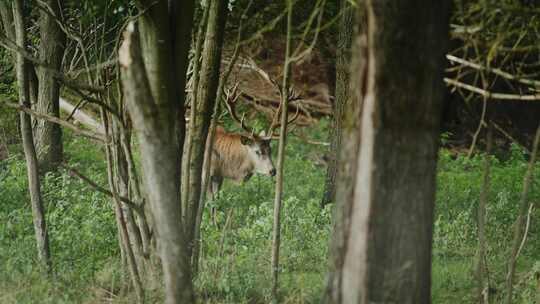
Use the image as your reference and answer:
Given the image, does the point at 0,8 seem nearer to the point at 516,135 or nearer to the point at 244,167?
the point at 244,167

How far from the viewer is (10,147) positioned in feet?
53.1

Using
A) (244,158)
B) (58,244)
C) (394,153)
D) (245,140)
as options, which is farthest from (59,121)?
(244,158)

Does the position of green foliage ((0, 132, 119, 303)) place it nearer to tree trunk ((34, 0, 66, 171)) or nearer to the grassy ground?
the grassy ground

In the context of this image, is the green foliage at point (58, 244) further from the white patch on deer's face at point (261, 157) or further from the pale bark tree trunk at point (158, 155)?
the white patch on deer's face at point (261, 157)

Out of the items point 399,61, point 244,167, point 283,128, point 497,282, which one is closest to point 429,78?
point 399,61

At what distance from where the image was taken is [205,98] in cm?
735

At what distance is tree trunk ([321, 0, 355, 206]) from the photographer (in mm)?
12445

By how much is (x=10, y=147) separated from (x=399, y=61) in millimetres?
12400

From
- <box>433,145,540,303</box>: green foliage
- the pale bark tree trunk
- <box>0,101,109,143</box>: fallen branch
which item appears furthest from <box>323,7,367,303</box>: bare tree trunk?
<box>433,145,540,303</box>: green foliage

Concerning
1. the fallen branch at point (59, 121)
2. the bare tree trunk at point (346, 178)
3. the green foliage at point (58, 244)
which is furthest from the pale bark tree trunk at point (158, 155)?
the green foliage at point (58, 244)

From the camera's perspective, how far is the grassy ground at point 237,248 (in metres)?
7.29

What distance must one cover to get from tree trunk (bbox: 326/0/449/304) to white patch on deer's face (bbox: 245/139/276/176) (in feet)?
33.4

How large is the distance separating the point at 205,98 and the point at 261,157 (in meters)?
8.20

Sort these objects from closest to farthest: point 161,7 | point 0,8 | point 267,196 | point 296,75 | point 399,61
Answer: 1. point 399,61
2. point 161,7
3. point 0,8
4. point 267,196
5. point 296,75
